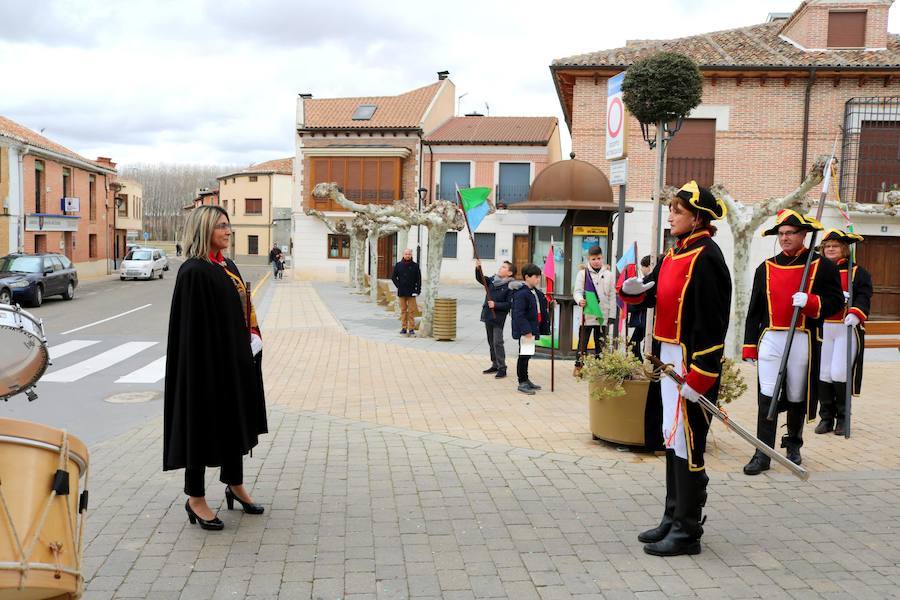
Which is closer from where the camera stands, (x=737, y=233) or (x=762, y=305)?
(x=762, y=305)

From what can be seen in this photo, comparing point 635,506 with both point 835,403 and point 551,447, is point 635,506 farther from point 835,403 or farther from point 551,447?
point 835,403

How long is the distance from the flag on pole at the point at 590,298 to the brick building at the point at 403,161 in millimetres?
26569

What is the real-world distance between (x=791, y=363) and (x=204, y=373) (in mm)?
4180

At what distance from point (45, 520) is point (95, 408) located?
21.6 ft

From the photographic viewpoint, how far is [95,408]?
8.84m

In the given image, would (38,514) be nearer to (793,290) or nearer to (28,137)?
(793,290)

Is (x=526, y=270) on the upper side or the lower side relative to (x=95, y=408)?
upper

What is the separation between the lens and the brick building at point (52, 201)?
33062mm

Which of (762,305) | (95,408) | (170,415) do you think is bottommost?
(95,408)

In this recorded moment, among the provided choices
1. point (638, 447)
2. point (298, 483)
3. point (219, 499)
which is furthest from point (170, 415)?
point (638, 447)

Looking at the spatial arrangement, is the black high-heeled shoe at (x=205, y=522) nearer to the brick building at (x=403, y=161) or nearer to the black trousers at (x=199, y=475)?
the black trousers at (x=199, y=475)

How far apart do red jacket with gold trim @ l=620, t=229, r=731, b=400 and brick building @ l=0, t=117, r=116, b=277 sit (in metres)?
34.2

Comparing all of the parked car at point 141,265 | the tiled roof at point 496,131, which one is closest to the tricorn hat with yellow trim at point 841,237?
the tiled roof at point 496,131

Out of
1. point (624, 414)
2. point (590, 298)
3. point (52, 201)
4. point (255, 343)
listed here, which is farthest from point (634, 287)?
point (52, 201)
